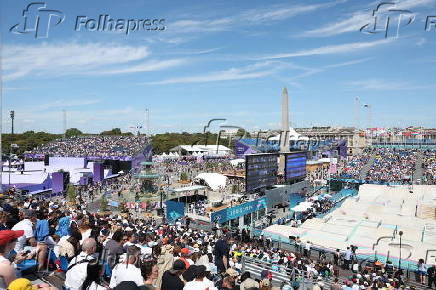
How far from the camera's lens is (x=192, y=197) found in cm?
3142

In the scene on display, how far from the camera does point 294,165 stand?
121ft

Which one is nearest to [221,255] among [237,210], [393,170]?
[237,210]

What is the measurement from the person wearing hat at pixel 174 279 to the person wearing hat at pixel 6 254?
2043 millimetres

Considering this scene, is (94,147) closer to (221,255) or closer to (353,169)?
(353,169)

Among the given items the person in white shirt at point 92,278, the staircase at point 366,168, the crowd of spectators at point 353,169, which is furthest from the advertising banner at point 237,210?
the staircase at point 366,168

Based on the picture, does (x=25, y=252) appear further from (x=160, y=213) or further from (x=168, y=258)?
A: (x=160, y=213)

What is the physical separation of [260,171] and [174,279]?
25.9 meters

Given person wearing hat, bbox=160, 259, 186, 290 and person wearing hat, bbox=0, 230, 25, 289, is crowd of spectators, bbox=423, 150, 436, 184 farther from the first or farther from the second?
person wearing hat, bbox=0, 230, 25, 289

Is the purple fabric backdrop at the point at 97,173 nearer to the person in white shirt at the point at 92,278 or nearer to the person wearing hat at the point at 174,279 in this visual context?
the person wearing hat at the point at 174,279

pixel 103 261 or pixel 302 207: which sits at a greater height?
pixel 103 261

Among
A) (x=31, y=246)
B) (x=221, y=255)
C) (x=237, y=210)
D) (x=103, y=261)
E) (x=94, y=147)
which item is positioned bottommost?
(x=237, y=210)

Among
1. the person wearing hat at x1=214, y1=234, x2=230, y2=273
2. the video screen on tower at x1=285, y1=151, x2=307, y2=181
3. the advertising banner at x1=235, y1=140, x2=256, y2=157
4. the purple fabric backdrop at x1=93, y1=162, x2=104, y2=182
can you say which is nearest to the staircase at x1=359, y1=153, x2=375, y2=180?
the video screen on tower at x1=285, y1=151, x2=307, y2=181

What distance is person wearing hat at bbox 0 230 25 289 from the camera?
11.4 ft

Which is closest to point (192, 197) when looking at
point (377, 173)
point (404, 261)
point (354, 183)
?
point (404, 261)
